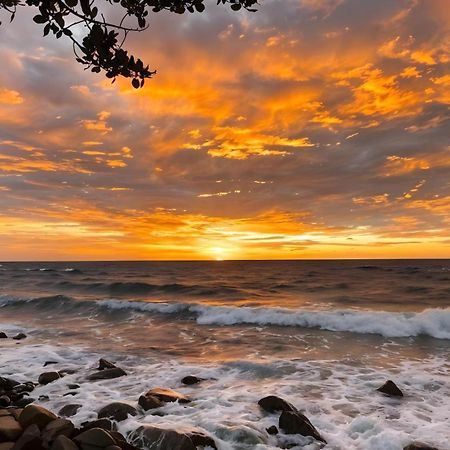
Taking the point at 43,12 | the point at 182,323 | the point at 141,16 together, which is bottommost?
the point at 182,323

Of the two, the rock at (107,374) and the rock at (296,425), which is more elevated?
the rock at (296,425)

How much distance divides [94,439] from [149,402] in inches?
91.2

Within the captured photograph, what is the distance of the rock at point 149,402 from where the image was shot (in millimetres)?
8492

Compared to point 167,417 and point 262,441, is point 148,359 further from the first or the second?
point 262,441

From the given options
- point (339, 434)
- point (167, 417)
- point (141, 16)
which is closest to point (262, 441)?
point (339, 434)

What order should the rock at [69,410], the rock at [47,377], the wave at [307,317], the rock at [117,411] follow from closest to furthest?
the rock at [117,411]
the rock at [69,410]
the rock at [47,377]
the wave at [307,317]

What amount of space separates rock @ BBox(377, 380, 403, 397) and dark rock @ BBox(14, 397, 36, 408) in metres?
8.65

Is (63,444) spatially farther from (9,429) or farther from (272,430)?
(272,430)

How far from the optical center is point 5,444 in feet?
20.1

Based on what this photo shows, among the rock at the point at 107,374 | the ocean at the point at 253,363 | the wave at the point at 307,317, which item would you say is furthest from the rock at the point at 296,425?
the wave at the point at 307,317

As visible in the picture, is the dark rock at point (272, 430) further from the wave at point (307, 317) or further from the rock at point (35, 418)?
the wave at point (307, 317)

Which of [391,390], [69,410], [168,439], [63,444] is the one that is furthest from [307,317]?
[63,444]

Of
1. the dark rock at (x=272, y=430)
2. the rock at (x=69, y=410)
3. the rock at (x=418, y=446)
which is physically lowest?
the rock at (x=69, y=410)

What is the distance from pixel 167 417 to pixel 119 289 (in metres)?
36.8
